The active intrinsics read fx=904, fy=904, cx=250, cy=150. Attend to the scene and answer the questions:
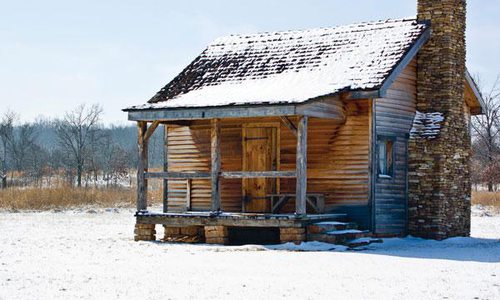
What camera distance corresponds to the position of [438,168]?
80.9 feet

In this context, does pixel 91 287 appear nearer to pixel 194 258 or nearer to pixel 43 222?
pixel 194 258

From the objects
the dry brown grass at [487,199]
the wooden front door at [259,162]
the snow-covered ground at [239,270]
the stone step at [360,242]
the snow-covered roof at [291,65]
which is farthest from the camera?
the dry brown grass at [487,199]

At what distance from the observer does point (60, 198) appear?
39.1m

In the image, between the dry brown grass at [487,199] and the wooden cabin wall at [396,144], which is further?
the dry brown grass at [487,199]

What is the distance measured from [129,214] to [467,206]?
15673mm

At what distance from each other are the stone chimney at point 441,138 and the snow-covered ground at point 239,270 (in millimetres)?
874

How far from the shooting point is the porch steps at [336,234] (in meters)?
21.3

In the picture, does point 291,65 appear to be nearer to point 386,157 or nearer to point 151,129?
point 386,157

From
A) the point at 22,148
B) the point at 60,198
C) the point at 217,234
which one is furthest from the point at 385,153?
the point at 22,148

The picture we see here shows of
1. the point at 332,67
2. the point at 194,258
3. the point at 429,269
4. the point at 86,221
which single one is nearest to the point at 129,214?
the point at 86,221

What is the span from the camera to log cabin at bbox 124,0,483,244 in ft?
74.3

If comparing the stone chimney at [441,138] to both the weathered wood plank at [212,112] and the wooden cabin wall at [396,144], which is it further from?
the weathered wood plank at [212,112]

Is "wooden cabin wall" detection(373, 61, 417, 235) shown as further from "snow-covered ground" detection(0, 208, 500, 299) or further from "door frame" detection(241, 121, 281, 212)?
"door frame" detection(241, 121, 281, 212)

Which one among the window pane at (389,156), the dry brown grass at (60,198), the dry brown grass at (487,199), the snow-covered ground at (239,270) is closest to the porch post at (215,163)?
the snow-covered ground at (239,270)
